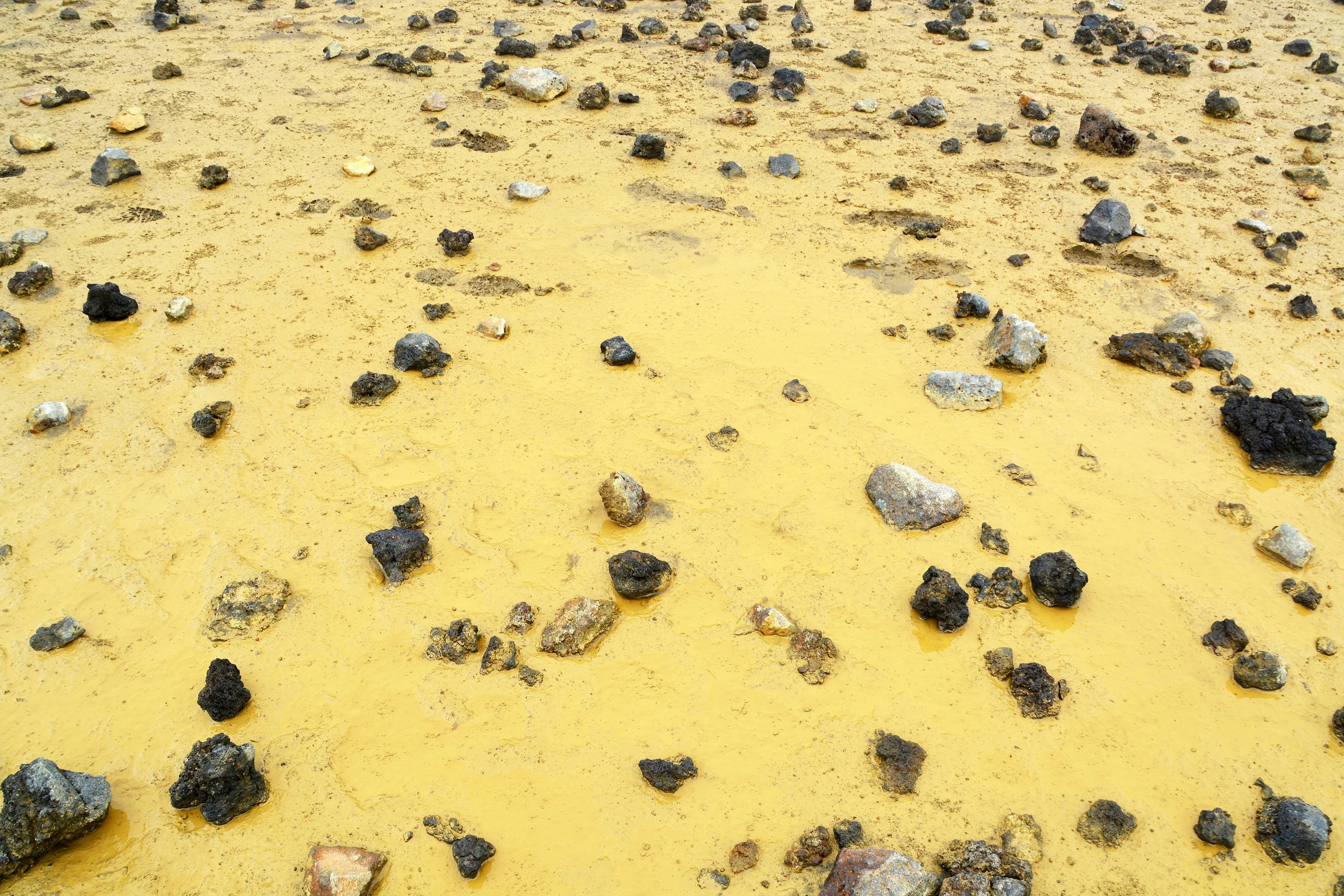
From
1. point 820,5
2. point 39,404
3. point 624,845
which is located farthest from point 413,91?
point 624,845

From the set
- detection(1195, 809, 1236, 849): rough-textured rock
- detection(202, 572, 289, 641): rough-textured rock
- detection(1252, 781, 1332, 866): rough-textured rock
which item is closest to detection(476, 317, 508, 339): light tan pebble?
detection(202, 572, 289, 641): rough-textured rock

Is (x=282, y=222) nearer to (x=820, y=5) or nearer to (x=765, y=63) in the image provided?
(x=765, y=63)

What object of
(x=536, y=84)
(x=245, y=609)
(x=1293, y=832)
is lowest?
(x=245, y=609)

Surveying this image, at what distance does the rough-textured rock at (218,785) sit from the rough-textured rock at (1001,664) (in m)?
3.95

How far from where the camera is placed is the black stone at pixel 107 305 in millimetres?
6344

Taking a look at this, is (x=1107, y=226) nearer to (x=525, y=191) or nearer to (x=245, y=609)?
(x=525, y=191)

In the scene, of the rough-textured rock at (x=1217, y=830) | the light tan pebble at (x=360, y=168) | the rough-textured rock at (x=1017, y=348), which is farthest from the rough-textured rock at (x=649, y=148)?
the rough-textured rock at (x=1217, y=830)

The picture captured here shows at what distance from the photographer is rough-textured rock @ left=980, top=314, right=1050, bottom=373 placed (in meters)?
6.18

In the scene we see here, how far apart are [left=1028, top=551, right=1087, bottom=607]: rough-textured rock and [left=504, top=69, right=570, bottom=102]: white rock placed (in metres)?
8.52

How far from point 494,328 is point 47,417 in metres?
3.32

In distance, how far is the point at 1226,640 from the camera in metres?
4.44

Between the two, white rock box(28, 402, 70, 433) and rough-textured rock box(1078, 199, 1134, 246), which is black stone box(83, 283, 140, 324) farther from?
rough-textured rock box(1078, 199, 1134, 246)

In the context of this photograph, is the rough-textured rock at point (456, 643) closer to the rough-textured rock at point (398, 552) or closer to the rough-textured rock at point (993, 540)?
the rough-textured rock at point (398, 552)

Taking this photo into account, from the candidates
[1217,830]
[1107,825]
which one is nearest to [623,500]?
[1107,825]
